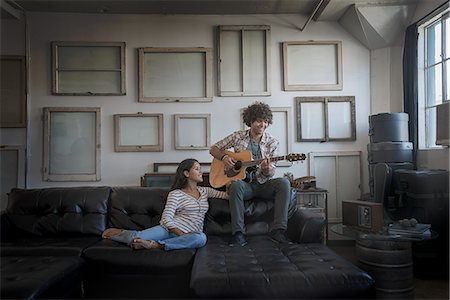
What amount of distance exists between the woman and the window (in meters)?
2.67

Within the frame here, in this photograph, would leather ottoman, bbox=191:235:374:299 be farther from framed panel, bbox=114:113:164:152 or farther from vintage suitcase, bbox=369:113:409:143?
framed panel, bbox=114:113:164:152

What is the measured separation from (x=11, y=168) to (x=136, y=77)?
2029 mm

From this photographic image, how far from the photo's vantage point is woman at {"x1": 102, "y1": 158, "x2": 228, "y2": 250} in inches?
100

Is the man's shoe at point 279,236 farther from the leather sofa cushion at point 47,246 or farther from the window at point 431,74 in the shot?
the window at point 431,74

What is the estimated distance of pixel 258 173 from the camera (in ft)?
10.4

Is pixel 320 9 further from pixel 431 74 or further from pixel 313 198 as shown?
pixel 313 198

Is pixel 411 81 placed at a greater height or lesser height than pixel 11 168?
greater

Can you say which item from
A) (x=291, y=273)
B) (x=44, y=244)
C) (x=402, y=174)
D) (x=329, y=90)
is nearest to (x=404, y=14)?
(x=329, y=90)

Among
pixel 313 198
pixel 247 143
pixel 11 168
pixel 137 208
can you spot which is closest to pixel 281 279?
pixel 137 208

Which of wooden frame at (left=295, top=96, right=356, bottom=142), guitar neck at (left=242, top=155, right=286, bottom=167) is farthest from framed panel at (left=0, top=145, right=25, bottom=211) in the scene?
wooden frame at (left=295, top=96, right=356, bottom=142)

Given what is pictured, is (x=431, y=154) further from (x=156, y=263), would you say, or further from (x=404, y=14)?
(x=156, y=263)

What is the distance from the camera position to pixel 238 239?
2.69 m

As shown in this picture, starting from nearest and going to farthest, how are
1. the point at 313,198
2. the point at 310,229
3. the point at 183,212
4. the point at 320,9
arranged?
the point at 310,229
the point at 183,212
the point at 313,198
the point at 320,9

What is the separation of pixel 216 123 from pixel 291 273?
3019mm
